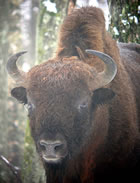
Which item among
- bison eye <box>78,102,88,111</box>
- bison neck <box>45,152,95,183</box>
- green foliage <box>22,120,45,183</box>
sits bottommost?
green foliage <box>22,120,45,183</box>

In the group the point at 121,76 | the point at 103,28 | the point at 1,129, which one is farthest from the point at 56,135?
the point at 1,129

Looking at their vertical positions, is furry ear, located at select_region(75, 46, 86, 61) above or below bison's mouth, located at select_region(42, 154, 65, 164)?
above

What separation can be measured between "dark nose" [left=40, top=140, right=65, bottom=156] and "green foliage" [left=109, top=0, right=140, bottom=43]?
3.37m

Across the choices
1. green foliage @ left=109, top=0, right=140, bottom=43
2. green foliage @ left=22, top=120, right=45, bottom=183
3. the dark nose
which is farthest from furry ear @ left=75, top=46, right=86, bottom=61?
green foliage @ left=22, top=120, right=45, bottom=183

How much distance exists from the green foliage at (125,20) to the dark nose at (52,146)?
3.37 metres

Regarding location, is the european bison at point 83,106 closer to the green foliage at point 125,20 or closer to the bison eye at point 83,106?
the bison eye at point 83,106

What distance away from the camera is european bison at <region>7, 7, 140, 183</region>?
13.8 feet

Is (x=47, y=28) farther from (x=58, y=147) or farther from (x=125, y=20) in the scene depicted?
(x=58, y=147)

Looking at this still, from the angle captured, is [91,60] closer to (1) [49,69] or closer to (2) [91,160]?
(1) [49,69]

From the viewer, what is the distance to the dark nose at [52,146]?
12.8 feet

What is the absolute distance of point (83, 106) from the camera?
450 cm

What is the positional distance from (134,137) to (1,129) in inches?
382

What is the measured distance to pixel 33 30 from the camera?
22.8 metres

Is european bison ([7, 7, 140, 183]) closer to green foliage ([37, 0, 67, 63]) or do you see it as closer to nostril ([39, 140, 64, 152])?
nostril ([39, 140, 64, 152])
